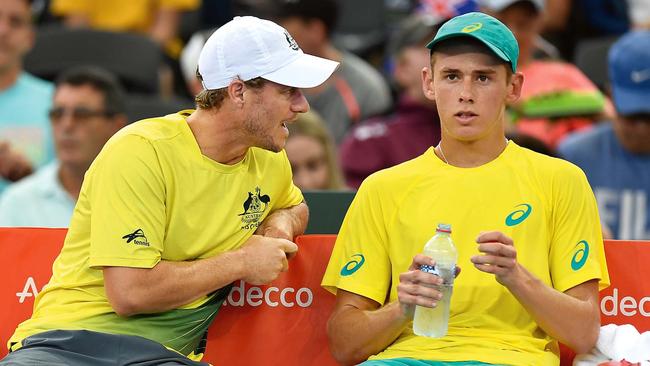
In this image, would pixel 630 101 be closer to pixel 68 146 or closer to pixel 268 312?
pixel 268 312

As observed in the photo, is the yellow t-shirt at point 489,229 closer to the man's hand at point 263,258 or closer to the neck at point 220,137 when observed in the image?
the man's hand at point 263,258

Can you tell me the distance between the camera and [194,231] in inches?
195

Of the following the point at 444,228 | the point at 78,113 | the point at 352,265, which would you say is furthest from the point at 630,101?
the point at 78,113

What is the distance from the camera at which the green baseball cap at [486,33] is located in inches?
187

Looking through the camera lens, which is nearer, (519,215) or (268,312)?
(519,215)

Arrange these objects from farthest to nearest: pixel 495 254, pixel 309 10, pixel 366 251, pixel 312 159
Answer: pixel 309 10 < pixel 312 159 < pixel 366 251 < pixel 495 254

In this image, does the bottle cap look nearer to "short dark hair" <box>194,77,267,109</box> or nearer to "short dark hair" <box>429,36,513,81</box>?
"short dark hair" <box>429,36,513,81</box>

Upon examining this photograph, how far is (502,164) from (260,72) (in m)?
0.92

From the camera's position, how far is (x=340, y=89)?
8820mm

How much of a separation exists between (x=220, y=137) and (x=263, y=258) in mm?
467

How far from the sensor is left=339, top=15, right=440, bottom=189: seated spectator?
768 cm

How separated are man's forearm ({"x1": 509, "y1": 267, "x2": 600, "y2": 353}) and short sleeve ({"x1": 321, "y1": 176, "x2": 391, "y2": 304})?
1.88ft

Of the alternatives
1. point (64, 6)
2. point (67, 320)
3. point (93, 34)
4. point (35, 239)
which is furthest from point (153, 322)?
point (64, 6)

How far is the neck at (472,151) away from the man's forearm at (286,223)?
668 millimetres
